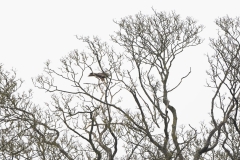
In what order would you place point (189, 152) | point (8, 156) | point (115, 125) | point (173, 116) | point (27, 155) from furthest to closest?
point (189, 152) → point (173, 116) → point (115, 125) → point (27, 155) → point (8, 156)

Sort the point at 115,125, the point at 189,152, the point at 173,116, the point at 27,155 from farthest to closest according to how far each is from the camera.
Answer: the point at 189,152 < the point at 173,116 < the point at 115,125 < the point at 27,155

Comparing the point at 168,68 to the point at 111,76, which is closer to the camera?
the point at 111,76

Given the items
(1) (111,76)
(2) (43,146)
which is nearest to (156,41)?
(1) (111,76)

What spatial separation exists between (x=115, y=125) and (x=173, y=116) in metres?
2.20

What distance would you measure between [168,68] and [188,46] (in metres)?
1.03

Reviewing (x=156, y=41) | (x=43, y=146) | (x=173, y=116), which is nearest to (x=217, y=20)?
(x=156, y=41)

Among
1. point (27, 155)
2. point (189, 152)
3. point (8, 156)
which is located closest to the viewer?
point (8, 156)

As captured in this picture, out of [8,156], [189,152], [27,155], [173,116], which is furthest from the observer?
[189,152]

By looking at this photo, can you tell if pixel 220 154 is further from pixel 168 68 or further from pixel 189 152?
pixel 168 68

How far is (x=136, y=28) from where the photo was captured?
1241 cm

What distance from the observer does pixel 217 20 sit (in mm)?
12305

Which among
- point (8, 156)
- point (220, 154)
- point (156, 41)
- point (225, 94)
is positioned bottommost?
point (8, 156)

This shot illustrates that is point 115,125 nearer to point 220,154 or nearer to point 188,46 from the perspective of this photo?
point 188,46

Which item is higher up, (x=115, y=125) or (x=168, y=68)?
(x=168, y=68)
